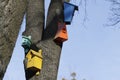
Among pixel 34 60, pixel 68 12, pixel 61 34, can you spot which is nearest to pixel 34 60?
pixel 34 60

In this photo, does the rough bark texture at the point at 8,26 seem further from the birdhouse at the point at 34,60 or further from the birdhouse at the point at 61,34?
the birdhouse at the point at 61,34

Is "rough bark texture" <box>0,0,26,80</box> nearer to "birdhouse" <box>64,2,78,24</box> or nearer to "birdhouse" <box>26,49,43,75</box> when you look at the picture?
"birdhouse" <box>26,49,43,75</box>

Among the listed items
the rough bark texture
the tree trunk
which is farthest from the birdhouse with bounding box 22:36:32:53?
the rough bark texture

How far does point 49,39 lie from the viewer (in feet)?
10.8

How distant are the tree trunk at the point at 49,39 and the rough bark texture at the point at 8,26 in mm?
672

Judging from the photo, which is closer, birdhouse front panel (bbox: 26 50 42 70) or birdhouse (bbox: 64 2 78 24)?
birdhouse front panel (bbox: 26 50 42 70)

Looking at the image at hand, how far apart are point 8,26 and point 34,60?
2.73 feet

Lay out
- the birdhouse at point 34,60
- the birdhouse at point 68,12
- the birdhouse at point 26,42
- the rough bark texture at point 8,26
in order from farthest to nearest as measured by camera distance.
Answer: the birdhouse at point 68,12 → the birdhouse at point 26,42 → the birdhouse at point 34,60 → the rough bark texture at point 8,26

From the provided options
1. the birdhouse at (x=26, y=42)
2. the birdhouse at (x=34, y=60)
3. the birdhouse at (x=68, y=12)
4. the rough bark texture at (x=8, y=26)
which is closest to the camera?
the rough bark texture at (x=8, y=26)

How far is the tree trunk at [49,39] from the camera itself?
122 inches

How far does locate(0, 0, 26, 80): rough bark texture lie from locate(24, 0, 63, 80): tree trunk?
0.67 m

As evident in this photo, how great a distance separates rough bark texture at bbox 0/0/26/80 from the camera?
243cm

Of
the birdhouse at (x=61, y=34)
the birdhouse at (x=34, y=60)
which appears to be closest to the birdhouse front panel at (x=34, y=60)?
the birdhouse at (x=34, y=60)

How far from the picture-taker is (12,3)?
2.52 meters
